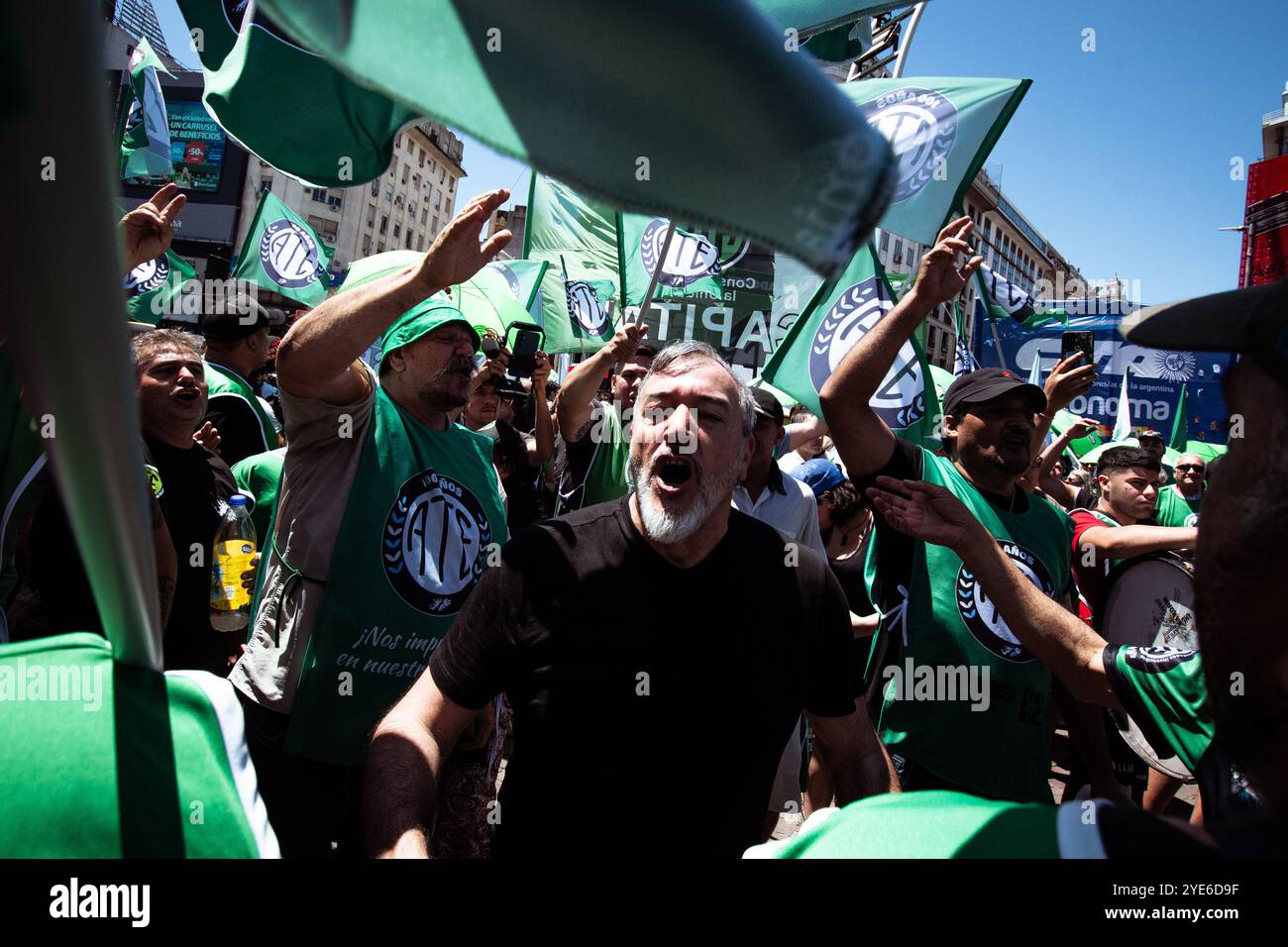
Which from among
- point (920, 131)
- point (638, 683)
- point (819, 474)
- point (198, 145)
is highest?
point (198, 145)

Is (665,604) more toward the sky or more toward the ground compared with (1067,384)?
more toward the ground

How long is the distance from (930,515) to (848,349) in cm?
239

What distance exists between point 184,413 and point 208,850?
8.55 feet

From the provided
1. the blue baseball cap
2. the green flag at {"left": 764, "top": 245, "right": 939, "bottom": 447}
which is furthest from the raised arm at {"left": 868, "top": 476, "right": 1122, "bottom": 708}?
the blue baseball cap

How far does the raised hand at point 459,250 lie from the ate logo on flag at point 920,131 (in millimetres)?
2999

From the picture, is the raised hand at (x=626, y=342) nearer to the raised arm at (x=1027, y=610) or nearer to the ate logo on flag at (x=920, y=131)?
the ate logo on flag at (x=920, y=131)

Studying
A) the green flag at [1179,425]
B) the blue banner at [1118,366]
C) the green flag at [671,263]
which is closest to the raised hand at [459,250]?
the green flag at [671,263]

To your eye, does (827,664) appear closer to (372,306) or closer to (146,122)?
(372,306)

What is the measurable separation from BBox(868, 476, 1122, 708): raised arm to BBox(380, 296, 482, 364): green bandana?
168 centimetres

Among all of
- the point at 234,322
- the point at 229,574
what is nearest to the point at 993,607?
the point at 229,574

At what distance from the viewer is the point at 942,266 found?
2.65m

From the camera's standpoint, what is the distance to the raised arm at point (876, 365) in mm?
2570

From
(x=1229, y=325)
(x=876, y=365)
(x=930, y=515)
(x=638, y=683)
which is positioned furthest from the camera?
(x=876, y=365)
